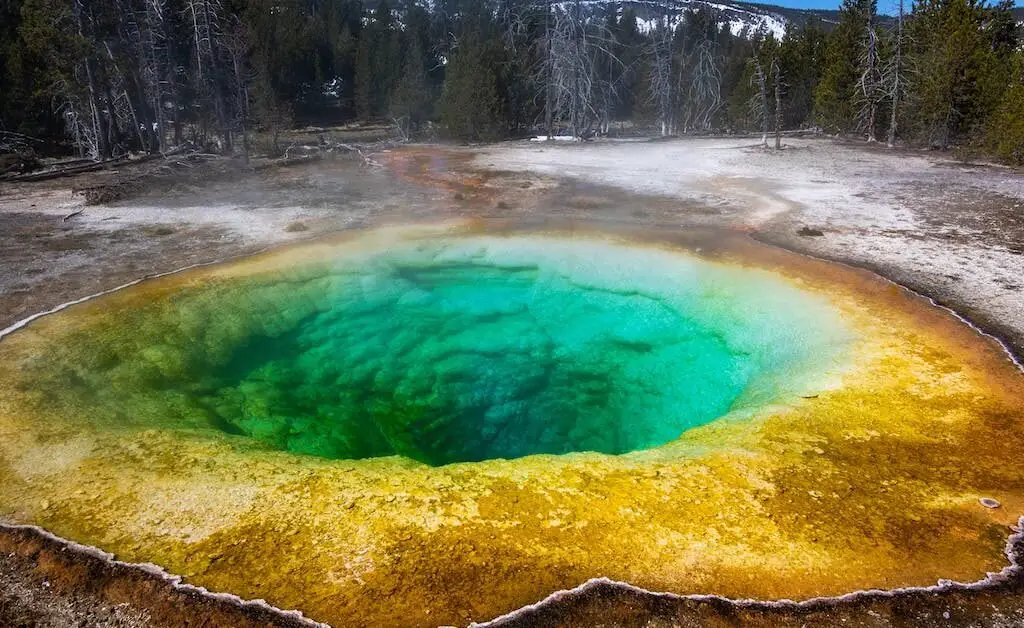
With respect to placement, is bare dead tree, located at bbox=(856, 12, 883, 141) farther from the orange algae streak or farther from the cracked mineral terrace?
the orange algae streak

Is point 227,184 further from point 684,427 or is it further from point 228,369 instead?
point 684,427

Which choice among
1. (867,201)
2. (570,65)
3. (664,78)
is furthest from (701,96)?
(867,201)

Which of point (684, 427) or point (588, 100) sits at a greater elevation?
point (588, 100)

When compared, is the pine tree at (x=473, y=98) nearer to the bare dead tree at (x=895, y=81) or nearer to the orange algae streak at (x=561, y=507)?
the bare dead tree at (x=895, y=81)

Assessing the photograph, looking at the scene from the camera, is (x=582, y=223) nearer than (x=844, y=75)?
Yes

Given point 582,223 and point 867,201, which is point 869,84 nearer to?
point 867,201

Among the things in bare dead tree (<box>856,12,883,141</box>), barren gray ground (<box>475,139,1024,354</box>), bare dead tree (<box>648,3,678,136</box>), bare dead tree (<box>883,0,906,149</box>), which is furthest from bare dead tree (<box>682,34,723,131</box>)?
barren gray ground (<box>475,139,1024,354</box>)

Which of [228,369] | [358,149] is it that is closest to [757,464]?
[228,369]
